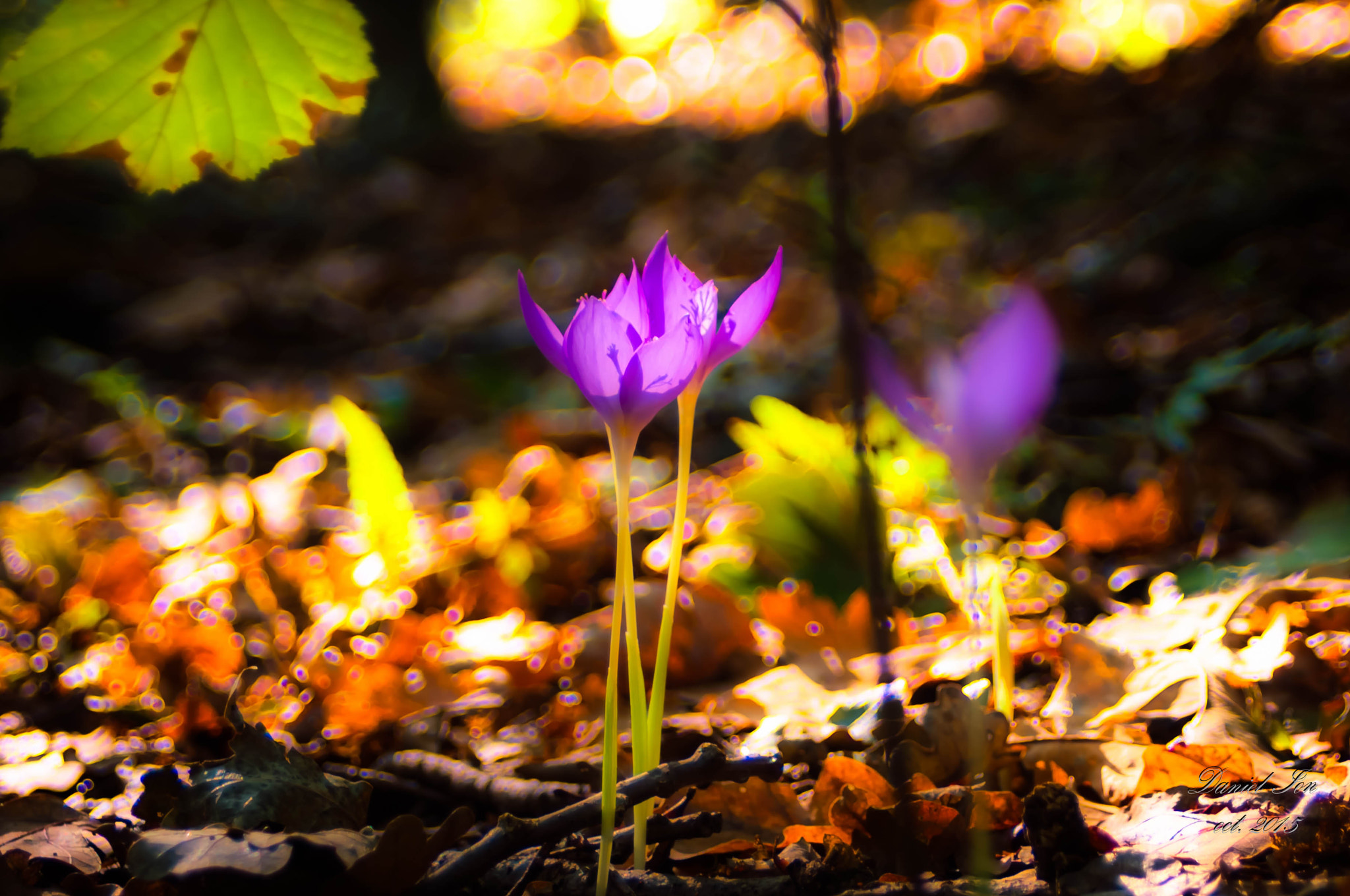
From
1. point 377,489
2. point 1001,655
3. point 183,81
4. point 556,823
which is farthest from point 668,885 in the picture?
point 377,489

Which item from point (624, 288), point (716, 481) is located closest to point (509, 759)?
point (624, 288)

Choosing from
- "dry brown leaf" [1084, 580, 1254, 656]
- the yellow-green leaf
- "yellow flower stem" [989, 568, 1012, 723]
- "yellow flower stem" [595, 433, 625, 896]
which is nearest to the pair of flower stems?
"yellow flower stem" [595, 433, 625, 896]

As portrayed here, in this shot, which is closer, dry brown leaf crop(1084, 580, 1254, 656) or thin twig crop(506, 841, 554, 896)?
thin twig crop(506, 841, 554, 896)

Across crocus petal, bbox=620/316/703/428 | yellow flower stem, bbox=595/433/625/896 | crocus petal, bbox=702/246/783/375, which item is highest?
crocus petal, bbox=702/246/783/375

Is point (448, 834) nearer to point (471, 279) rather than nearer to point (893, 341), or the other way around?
point (893, 341)

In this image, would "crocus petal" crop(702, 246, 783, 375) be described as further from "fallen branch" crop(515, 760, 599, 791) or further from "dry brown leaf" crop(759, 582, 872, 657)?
"dry brown leaf" crop(759, 582, 872, 657)
